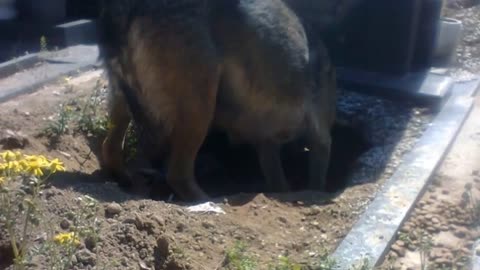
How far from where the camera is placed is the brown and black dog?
5215 mm

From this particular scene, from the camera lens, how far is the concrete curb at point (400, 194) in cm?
477

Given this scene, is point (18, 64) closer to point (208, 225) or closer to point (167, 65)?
point (167, 65)

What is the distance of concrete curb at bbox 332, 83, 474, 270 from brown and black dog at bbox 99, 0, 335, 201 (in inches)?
30.8

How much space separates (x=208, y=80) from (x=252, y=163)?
2.04 m

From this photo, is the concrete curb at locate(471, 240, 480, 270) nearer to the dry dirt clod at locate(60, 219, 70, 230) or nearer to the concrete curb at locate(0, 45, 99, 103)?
the dry dirt clod at locate(60, 219, 70, 230)

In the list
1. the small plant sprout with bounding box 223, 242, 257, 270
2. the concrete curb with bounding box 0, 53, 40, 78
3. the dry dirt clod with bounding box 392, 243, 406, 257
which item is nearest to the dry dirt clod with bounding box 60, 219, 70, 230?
the small plant sprout with bounding box 223, 242, 257, 270

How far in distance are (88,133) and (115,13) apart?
124 cm

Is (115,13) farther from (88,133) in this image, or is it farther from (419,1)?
(419,1)

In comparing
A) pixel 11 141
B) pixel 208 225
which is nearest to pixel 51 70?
pixel 11 141

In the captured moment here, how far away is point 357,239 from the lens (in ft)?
16.0

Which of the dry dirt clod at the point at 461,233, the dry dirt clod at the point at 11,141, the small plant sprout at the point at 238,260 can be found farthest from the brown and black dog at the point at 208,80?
the dry dirt clod at the point at 461,233

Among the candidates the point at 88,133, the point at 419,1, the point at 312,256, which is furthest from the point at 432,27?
the point at 312,256

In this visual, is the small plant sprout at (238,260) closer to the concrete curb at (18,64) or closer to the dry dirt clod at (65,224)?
the dry dirt clod at (65,224)

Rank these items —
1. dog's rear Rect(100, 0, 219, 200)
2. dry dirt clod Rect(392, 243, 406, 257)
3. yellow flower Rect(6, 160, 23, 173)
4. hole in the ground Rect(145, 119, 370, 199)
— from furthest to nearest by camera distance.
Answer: hole in the ground Rect(145, 119, 370, 199)
dog's rear Rect(100, 0, 219, 200)
dry dirt clod Rect(392, 243, 406, 257)
yellow flower Rect(6, 160, 23, 173)
